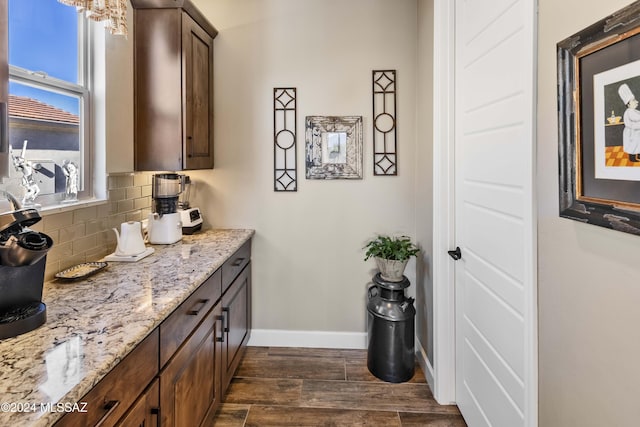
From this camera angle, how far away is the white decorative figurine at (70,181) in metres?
1.89

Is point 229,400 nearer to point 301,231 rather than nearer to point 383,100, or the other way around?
point 301,231

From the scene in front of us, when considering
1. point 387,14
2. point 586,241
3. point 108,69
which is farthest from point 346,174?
point 586,241

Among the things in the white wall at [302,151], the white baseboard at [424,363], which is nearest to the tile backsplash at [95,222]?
the white wall at [302,151]

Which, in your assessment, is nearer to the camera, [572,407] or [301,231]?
[572,407]

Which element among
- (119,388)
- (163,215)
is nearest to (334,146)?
(163,215)

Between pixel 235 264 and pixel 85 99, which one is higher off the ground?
pixel 85 99

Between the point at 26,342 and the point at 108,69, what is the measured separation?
64.3 inches

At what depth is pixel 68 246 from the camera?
183 cm

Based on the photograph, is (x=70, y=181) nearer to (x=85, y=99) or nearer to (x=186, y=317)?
(x=85, y=99)

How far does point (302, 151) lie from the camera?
9.46 feet

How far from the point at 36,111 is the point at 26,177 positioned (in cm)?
35

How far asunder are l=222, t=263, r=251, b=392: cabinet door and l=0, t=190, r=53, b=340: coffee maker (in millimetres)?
1061

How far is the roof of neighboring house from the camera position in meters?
1.61

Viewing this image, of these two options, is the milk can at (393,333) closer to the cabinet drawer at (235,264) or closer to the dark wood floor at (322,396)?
the dark wood floor at (322,396)
